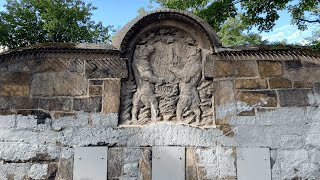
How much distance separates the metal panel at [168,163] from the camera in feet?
13.1

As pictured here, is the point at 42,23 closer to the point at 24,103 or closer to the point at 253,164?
the point at 24,103

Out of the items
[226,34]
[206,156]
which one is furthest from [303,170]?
[226,34]

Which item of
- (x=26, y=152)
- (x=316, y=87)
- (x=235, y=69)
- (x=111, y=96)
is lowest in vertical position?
(x=26, y=152)

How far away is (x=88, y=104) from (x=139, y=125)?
2.30 feet

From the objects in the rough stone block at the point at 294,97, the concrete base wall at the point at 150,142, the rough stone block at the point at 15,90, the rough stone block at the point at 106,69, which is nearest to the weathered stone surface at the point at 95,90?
the rough stone block at the point at 106,69

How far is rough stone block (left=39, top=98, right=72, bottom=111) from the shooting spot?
4.21 meters

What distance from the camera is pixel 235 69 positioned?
4305 mm

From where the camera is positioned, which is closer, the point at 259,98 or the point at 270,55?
the point at 259,98

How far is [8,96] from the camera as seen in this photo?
4207mm

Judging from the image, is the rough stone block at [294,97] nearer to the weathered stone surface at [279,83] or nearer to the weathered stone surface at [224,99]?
the weathered stone surface at [279,83]

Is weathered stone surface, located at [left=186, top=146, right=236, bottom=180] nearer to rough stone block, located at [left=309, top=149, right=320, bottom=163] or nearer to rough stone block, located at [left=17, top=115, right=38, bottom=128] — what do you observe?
rough stone block, located at [left=309, top=149, right=320, bottom=163]

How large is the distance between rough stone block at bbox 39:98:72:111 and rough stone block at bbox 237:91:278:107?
2.17 m

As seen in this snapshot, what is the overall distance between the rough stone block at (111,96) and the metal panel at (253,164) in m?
1.64

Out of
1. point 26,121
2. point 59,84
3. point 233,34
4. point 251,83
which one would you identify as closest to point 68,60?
point 59,84
